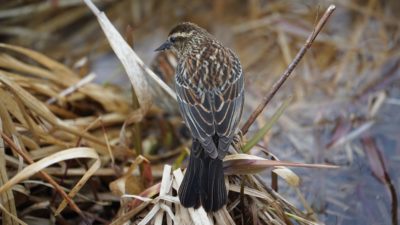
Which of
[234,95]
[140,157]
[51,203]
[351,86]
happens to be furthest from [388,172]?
[51,203]

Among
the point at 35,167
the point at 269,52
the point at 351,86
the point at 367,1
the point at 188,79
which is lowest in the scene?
the point at 35,167

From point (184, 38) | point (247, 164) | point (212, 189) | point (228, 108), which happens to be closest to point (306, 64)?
point (184, 38)

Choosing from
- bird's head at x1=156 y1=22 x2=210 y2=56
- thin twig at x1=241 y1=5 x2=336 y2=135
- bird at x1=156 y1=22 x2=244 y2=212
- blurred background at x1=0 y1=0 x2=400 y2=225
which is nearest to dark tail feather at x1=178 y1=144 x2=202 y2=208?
bird at x1=156 y1=22 x2=244 y2=212

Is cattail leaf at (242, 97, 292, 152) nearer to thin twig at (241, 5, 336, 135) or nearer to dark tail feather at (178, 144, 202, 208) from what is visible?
thin twig at (241, 5, 336, 135)

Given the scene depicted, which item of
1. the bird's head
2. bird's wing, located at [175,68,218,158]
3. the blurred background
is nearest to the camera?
bird's wing, located at [175,68,218,158]

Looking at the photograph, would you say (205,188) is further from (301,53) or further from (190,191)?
(301,53)

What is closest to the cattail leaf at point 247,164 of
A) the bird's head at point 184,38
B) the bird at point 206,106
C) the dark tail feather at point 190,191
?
the bird at point 206,106

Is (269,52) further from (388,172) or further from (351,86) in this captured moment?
(388,172)
